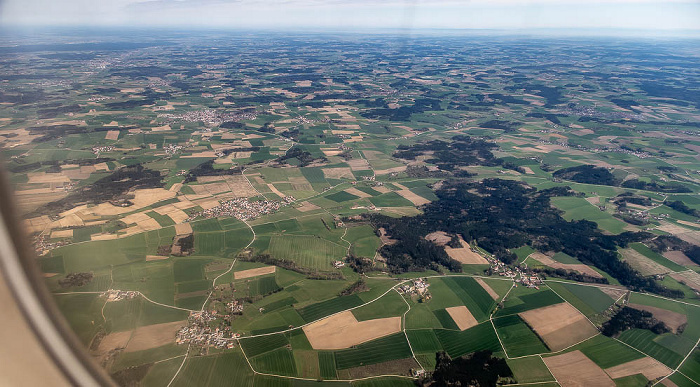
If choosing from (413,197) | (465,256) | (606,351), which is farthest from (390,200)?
(606,351)

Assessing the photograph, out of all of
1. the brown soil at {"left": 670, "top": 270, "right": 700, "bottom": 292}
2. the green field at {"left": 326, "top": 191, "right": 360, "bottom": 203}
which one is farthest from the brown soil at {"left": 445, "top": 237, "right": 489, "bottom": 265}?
the brown soil at {"left": 670, "top": 270, "right": 700, "bottom": 292}

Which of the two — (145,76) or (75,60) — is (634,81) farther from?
(75,60)

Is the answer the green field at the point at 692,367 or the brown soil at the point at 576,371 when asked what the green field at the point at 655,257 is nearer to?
the green field at the point at 692,367

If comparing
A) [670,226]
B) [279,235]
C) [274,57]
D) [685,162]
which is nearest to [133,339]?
[279,235]

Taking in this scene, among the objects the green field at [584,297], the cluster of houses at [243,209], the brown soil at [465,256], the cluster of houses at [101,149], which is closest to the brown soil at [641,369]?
the green field at [584,297]

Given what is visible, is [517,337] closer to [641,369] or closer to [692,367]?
[641,369]

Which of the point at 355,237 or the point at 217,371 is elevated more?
the point at 217,371

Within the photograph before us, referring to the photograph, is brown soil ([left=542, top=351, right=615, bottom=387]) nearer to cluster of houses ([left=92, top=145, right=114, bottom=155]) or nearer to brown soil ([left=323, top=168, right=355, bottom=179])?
brown soil ([left=323, top=168, right=355, bottom=179])
